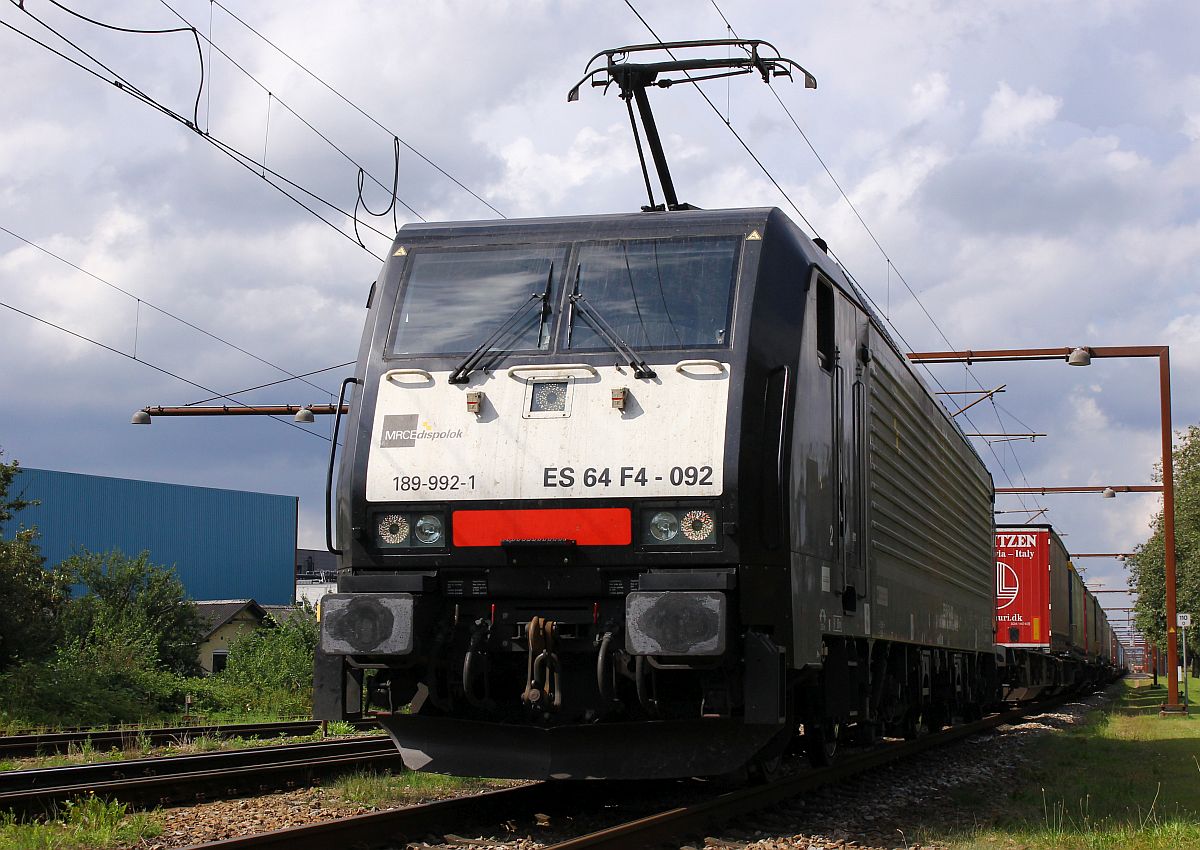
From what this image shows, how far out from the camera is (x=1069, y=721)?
22.3 m

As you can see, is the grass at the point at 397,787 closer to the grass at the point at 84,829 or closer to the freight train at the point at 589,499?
the freight train at the point at 589,499

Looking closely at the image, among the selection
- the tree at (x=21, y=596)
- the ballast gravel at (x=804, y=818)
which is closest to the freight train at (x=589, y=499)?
the ballast gravel at (x=804, y=818)

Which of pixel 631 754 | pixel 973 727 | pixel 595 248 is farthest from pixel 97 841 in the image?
pixel 973 727

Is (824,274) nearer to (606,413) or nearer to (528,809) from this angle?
(606,413)

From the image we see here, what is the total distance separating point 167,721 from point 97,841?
54.8 feet

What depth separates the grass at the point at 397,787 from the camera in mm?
8609

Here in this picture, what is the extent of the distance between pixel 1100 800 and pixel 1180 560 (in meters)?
41.3

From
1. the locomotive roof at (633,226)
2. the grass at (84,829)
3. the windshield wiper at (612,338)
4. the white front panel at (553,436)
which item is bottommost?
the grass at (84,829)

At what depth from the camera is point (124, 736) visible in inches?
594

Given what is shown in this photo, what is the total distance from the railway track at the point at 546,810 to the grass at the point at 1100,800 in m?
1.16

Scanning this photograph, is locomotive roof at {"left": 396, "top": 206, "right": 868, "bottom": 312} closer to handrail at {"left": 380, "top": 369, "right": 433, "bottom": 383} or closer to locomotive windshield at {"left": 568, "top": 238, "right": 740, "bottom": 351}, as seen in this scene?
locomotive windshield at {"left": 568, "top": 238, "right": 740, "bottom": 351}

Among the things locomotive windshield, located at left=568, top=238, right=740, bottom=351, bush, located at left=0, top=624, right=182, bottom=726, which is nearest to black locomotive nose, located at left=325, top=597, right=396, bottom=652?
locomotive windshield, located at left=568, top=238, right=740, bottom=351

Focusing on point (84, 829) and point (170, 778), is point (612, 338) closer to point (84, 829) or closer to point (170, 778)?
point (84, 829)

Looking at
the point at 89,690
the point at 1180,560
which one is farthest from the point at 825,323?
the point at 1180,560
